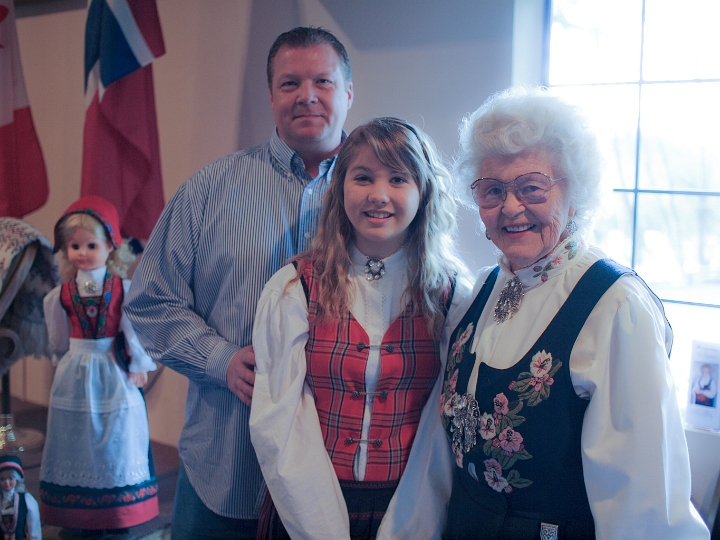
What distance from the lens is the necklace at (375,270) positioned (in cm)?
150

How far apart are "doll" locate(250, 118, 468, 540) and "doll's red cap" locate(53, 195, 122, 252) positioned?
1178 millimetres

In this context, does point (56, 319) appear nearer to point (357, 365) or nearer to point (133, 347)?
point (133, 347)

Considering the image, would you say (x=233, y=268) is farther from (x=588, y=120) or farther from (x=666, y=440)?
(x=666, y=440)

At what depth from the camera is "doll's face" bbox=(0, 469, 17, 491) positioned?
1.82 metres

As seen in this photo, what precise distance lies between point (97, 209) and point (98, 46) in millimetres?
825

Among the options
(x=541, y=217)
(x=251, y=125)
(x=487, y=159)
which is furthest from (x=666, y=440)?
(x=251, y=125)

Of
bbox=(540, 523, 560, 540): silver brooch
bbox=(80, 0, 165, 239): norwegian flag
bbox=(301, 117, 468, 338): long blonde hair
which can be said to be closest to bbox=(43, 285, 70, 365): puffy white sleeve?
bbox=(80, 0, 165, 239): norwegian flag

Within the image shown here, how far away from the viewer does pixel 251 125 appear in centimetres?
286

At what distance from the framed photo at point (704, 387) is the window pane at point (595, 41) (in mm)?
979

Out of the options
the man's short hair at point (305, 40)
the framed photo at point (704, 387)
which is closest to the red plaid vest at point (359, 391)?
the man's short hair at point (305, 40)

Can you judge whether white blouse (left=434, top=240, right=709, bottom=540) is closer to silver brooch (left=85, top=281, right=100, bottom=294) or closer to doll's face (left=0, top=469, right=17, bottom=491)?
doll's face (left=0, top=469, right=17, bottom=491)

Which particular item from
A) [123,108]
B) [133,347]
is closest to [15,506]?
[133,347]

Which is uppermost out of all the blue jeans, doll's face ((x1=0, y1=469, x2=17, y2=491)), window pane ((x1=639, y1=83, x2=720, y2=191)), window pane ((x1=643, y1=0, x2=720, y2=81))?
window pane ((x1=643, y1=0, x2=720, y2=81))

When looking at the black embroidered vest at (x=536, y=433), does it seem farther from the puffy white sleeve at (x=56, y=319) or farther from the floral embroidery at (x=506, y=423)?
the puffy white sleeve at (x=56, y=319)
